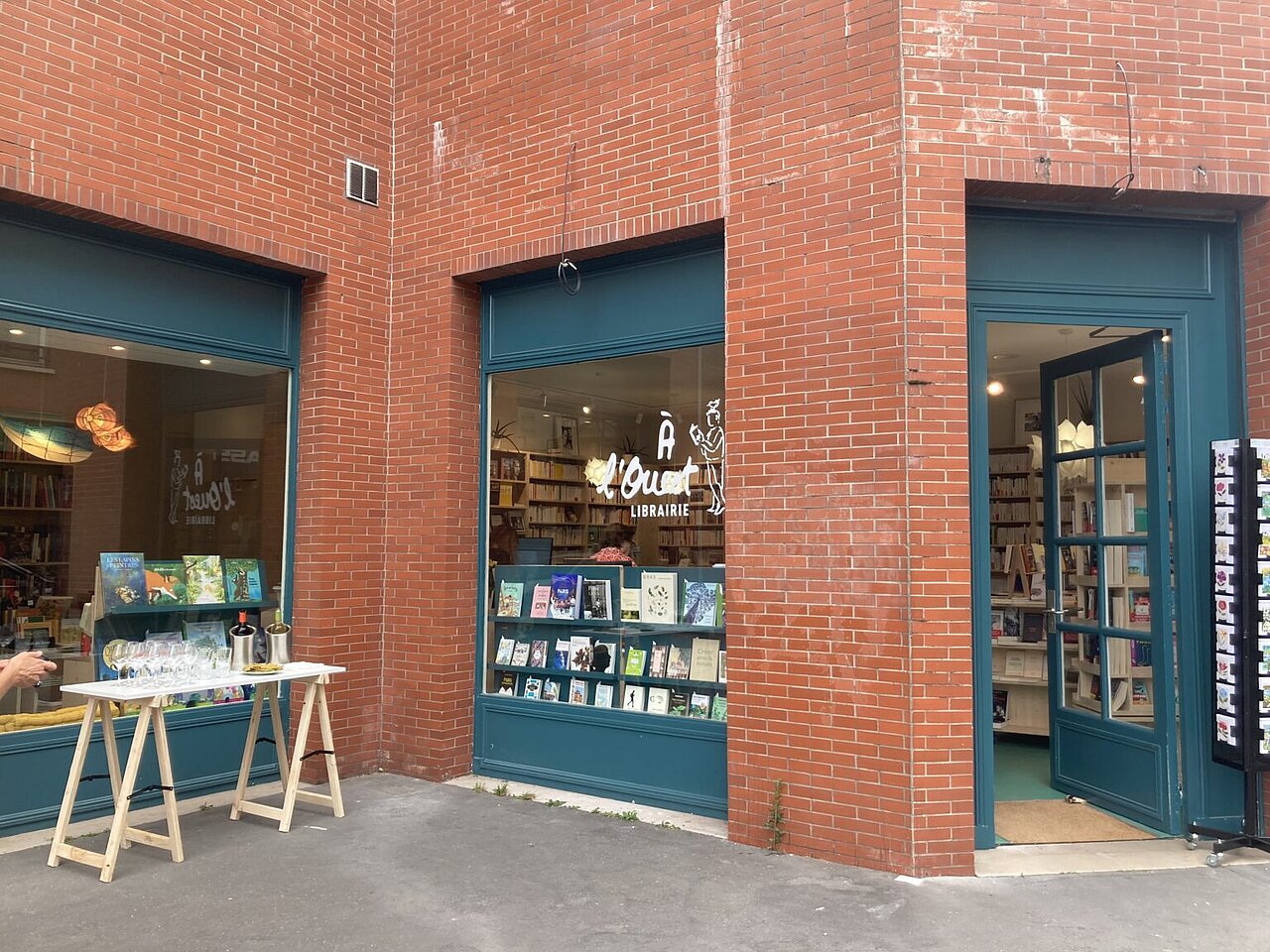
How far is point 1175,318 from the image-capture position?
18.7ft

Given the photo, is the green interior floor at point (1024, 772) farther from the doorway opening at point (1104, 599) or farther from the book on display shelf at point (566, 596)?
the book on display shelf at point (566, 596)

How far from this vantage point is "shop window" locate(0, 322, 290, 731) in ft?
19.0

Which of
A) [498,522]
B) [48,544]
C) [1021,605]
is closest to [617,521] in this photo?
[498,522]

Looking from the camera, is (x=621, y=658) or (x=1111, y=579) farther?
(x=621, y=658)

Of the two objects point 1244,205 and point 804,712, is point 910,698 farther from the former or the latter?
point 1244,205

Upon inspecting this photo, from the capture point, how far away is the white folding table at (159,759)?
195 inches

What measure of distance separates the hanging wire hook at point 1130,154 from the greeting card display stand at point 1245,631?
5.12 feet

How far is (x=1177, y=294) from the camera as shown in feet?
18.8


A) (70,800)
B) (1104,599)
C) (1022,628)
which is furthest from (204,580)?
(1022,628)

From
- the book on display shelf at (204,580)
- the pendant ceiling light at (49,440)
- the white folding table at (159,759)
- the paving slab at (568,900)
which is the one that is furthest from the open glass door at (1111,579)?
the pendant ceiling light at (49,440)

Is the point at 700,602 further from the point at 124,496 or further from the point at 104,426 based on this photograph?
the point at 104,426

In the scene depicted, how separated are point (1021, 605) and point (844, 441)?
14.3ft

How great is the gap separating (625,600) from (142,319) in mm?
3775

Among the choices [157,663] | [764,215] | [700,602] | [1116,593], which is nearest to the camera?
[157,663]
